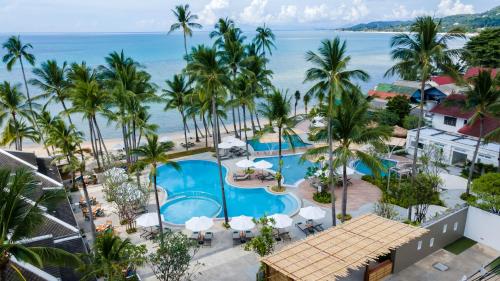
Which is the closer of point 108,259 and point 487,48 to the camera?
point 108,259

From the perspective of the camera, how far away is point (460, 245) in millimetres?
20656

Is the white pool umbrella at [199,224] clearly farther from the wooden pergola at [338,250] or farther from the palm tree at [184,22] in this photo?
the palm tree at [184,22]

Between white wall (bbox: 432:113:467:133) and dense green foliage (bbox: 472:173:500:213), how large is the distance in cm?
1422

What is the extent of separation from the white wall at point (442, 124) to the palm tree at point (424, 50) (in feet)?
49.9

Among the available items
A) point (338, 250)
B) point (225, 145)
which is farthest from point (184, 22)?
point (338, 250)

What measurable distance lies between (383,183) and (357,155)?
10.8 meters

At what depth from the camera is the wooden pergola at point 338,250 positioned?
13.9 meters

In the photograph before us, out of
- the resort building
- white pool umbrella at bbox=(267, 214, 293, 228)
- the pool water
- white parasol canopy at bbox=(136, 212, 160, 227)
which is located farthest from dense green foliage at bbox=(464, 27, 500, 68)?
the resort building

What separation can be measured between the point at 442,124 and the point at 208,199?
961 inches

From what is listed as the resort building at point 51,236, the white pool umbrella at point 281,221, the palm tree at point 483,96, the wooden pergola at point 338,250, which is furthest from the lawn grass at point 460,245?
the resort building at point 51,236

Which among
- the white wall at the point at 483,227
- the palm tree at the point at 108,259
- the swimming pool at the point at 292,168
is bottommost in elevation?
the swimming pool at the point at 292,168

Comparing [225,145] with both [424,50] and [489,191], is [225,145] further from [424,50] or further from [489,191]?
[489,191]

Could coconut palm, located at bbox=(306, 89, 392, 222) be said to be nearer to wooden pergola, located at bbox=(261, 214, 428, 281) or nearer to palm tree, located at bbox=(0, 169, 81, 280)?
wooden pergola, located at bbox=(261, 214, 428, 281)

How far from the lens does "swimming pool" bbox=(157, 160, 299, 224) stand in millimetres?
26281
